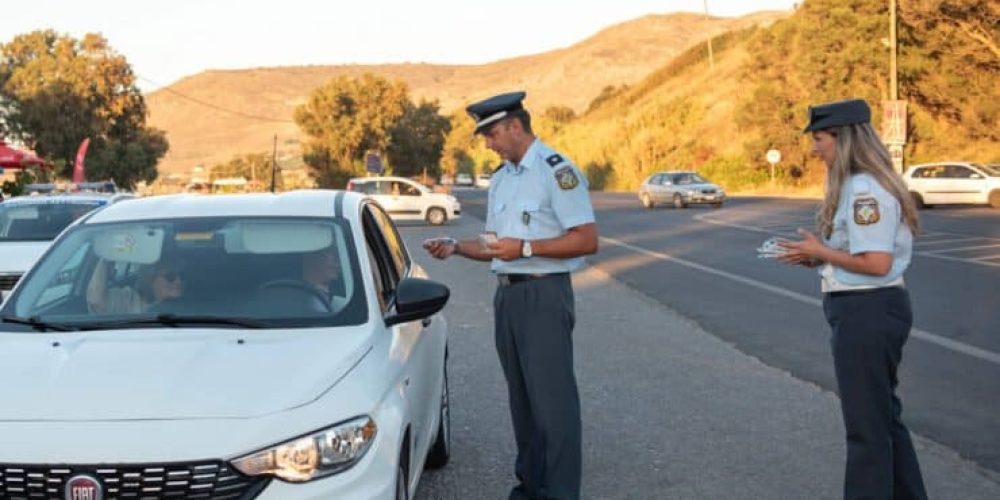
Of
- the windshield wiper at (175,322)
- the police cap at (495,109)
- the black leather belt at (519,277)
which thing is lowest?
the windshield wiper at (175,322)

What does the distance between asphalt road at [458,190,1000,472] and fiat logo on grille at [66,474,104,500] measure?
4575 millimetres

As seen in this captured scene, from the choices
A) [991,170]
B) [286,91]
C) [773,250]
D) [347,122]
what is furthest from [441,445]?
[286,91]

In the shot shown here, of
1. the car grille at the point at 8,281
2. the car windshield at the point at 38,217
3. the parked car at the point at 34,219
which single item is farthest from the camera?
the car windshield at the point at 38,217

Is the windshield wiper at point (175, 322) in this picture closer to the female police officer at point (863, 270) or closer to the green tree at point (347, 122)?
the female police officer at point (863, 270)

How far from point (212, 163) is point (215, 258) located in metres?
143

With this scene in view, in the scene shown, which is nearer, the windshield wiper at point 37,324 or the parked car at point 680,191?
the windshield wiper at point 37,324

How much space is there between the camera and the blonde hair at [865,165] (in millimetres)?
4309

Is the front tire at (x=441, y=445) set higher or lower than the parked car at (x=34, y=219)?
lower

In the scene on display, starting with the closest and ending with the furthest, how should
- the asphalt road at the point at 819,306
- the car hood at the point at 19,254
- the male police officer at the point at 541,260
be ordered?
the male police officer at the point at 541,260 < the asphalt road at the point at 819,306 < the car hood at the point at 19,254

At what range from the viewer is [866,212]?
4.27m

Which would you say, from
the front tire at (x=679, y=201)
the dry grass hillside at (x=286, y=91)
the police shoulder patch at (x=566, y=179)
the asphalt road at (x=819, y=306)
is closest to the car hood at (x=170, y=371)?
the police shoulder patch at (x=566, y=179)

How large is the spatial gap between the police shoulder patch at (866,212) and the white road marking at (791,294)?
517cm

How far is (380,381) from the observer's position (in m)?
3.83

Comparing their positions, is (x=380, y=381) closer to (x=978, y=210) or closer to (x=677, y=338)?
(x=677, y=338)
